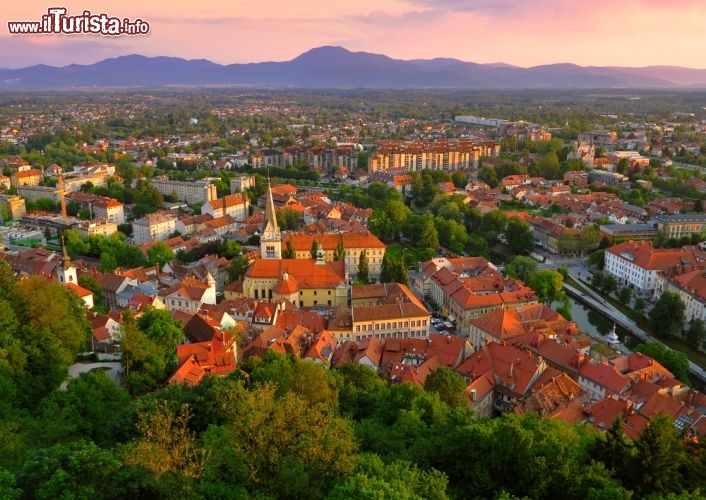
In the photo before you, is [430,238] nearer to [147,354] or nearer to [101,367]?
[147,354]

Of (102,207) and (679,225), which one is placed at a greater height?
(102,207)

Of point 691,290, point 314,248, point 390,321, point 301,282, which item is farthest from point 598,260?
point 301,282

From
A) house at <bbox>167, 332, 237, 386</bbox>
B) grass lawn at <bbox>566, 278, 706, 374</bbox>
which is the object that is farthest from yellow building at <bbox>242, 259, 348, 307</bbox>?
grass lawn at <bbox>566, 278, 706, 374</bbox>

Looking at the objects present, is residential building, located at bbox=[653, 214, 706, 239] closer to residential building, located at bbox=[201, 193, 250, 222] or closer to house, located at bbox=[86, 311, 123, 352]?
residential building, located at bbox=[201, 193, 250, 222]

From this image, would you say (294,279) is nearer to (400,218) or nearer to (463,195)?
(400,218)

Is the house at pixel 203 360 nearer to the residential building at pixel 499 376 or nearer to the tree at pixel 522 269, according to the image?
the residential building at pixel 499 376

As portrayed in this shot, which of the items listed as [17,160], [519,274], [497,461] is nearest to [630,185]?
[519,274]
